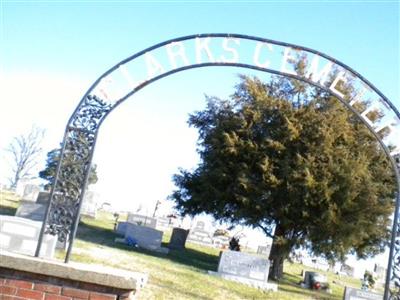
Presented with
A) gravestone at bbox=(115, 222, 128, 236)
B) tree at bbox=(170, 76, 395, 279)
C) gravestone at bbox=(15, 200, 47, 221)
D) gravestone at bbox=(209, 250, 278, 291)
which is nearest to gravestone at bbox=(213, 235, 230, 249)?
gravestone at bbox=(115, 222, 128, 236)

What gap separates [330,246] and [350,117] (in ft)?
22.7

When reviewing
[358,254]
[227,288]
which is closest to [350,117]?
[358,254]

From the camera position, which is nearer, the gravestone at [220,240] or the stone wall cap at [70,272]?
the stone wall cap at [70,272]

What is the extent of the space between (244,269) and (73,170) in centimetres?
1301

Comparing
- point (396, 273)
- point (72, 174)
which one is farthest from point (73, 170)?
point (396, 273)

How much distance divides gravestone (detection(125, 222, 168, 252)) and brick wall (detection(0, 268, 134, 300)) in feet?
60.3

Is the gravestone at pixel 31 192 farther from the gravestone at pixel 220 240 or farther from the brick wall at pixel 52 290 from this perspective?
the brick wall at pixel 52 290

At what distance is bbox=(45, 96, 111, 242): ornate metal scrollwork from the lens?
19.7ft

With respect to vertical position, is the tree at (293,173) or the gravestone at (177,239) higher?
the tree at (293,173)

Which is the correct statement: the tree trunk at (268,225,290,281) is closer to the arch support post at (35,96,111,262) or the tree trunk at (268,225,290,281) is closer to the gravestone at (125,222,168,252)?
the gravestone at (125,222,168,252)

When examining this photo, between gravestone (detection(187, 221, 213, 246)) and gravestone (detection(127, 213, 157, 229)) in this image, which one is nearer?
gravestone (detection(127, 213, 157, 229))

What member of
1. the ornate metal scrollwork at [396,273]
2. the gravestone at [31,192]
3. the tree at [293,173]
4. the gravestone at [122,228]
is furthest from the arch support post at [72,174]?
the gravestone at [31,192]

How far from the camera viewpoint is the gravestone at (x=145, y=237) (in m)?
23.3

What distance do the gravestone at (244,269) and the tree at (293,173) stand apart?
14.4 feet
